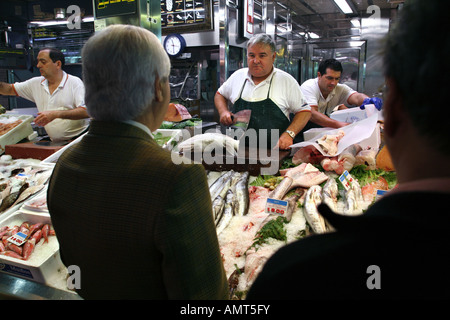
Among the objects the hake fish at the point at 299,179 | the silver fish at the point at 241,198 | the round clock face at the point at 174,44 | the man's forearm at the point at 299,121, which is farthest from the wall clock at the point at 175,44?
the silver fish at the point at 241,198

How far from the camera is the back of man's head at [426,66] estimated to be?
50cm

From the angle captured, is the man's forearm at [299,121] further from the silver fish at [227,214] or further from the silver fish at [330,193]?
the silver fish at [227,214]

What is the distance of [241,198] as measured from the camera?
232 cm

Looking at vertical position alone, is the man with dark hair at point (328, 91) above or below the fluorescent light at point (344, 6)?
below

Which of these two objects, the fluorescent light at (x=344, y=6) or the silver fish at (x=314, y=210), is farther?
the fluorescent light at (x=344, y=6)

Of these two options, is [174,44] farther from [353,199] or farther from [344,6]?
[353,199]

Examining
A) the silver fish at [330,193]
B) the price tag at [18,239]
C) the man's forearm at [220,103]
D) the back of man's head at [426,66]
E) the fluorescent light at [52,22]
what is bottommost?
the price tag at [18,239]

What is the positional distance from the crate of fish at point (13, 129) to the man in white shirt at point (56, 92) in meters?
0.23

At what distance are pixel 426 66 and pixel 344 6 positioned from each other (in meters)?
7.90

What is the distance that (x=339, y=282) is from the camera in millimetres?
536

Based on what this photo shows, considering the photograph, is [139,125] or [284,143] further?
[284,143]

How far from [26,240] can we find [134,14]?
167 centimetres

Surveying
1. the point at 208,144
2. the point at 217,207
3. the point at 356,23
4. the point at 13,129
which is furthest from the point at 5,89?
the point at 356,23

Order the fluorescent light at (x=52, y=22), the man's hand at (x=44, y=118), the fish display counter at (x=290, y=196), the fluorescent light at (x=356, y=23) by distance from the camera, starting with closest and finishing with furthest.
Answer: the fish display counter at (x=290, y=196) → the man's hand at (x=44, y=118) → the fluorescent light at (x=356, y=23) → the fluorescent light at (x=52, y=22)
